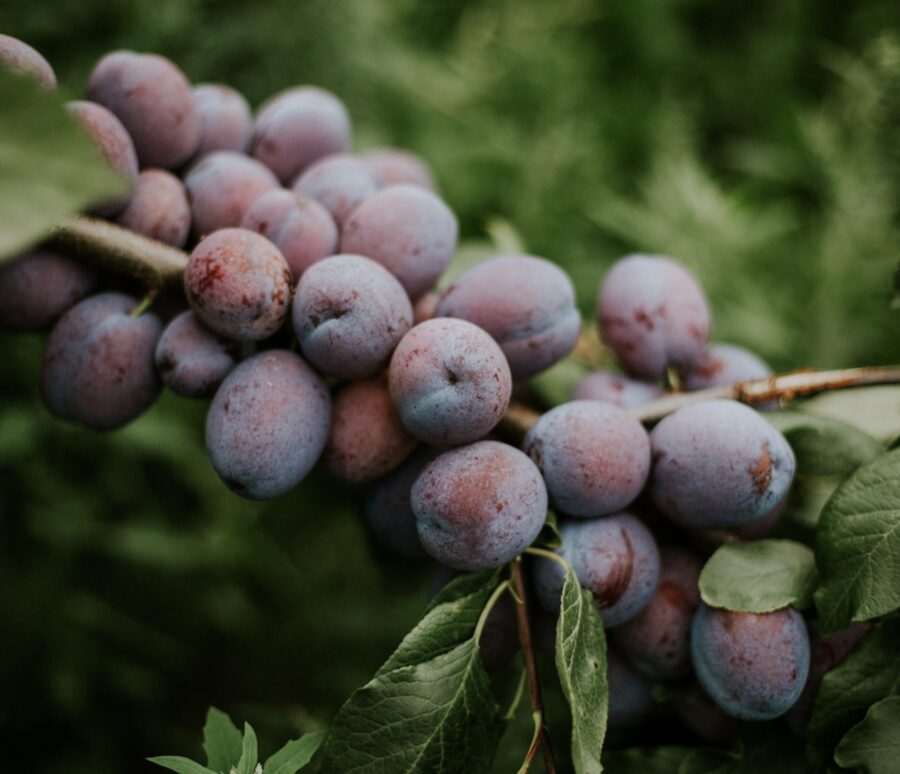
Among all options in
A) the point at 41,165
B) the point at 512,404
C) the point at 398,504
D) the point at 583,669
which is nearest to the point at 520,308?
the point at 512,404

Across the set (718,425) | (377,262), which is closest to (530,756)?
(718,425)

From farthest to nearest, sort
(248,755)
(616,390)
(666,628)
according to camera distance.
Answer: (616,390) < (666,628) < (248,755)

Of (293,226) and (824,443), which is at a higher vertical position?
(293,226)

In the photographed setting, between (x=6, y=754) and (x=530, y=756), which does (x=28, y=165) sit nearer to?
(x=530, y=756)

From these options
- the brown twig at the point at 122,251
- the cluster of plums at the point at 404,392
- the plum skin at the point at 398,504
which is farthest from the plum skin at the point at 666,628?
the brown twig at the point at 122,251

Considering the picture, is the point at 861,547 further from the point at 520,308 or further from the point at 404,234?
the point at 404,234

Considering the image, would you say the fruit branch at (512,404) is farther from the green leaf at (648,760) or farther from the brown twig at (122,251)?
the green leaf at (648,760)
